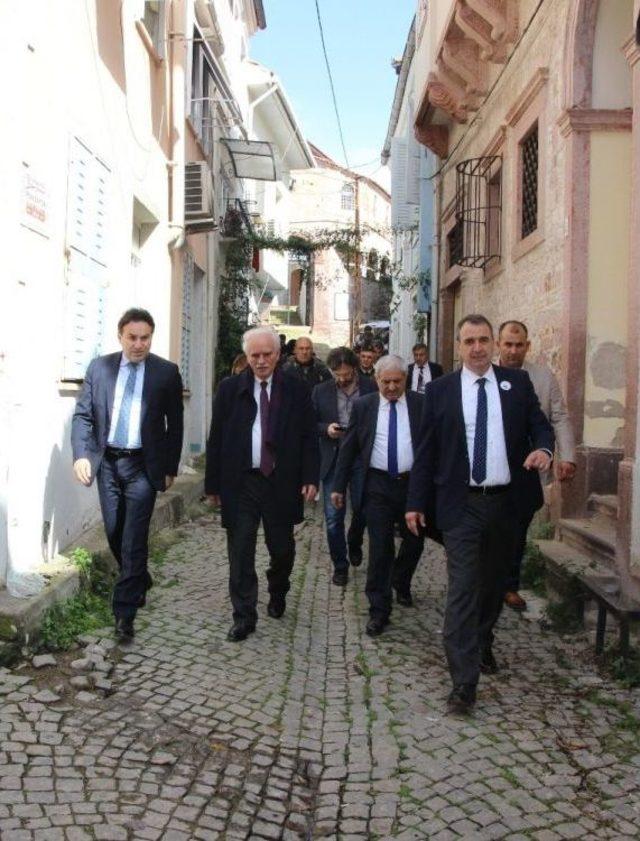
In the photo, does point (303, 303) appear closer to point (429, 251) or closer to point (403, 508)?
point (429, 251)

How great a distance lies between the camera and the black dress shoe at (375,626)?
5.77 metres

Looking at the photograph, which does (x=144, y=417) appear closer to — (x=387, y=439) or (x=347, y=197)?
(x=387, y=439)

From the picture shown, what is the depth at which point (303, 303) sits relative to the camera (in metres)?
40.3

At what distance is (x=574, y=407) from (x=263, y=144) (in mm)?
9453

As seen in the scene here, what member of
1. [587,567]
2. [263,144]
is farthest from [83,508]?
[263,144]

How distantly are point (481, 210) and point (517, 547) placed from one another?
6602mm

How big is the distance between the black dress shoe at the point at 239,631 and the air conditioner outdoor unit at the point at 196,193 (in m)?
6.66

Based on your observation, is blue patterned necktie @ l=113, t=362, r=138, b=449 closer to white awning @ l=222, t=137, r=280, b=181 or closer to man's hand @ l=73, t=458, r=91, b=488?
man's hand @ l=73, t=458, r=91, b=488

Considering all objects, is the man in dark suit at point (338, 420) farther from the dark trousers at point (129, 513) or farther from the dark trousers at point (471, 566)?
the dark trousers at point (471, 566)

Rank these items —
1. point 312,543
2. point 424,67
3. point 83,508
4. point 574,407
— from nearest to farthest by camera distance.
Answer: point 83,508, point 574,407, point 312,543, point 424,67

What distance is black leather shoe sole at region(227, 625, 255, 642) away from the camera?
5.43m

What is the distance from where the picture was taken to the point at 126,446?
16.9 feet

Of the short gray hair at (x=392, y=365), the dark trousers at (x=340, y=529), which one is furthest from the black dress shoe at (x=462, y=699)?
the dark trousers at (x=340, y=529)

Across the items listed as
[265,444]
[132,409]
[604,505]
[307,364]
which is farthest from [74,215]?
[604,505]
